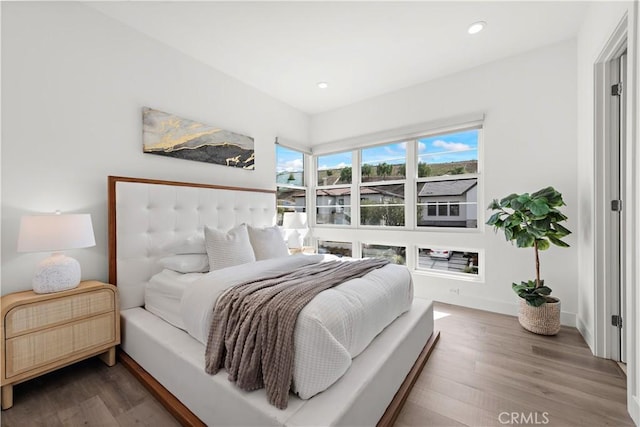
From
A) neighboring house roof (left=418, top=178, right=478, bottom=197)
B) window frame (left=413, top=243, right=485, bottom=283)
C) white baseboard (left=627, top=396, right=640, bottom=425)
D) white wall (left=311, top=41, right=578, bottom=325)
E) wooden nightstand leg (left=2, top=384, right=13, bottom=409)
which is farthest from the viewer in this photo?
neighboring house roof (left=418, top=178, right=478, bottom=197)

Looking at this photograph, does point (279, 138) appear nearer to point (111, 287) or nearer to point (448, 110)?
point (448, 110)

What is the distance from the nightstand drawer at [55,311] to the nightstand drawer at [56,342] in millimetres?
40

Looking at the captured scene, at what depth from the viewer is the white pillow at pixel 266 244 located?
2.74m

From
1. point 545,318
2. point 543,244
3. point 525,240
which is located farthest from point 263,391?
point 543,244

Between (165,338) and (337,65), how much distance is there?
3.08m

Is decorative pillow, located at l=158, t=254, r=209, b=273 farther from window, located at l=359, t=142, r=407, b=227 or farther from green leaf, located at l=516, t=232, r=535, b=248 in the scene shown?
green leaf, located at l=516, t=232, r=535, b=248

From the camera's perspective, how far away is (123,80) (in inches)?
95.4

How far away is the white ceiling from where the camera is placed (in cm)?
224

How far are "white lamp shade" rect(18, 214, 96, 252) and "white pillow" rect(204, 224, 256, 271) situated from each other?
839 millimetres

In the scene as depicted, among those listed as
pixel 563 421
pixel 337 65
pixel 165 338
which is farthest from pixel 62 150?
pixel 563 421

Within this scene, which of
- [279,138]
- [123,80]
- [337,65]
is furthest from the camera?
[279,138]

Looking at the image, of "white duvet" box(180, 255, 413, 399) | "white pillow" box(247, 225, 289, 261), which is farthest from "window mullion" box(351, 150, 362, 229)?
"white duvet" box(180, 255, 413, 399)

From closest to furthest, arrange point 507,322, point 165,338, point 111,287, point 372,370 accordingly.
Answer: point 372,370 → point 165,338 → point 111,287 → point 507,322

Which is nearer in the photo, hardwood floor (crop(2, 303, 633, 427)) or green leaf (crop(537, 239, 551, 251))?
hardwood floor (crop(2, 303, 633, 427))
